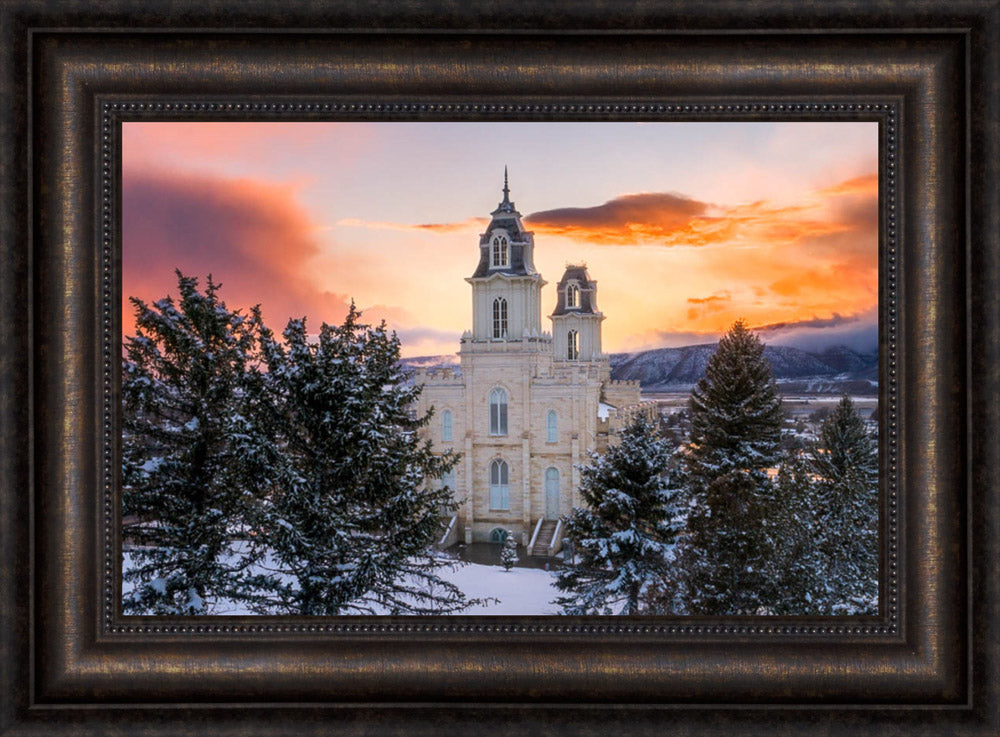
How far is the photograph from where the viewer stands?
245 cm

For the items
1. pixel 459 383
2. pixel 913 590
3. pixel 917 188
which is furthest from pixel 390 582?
pixel 917 188

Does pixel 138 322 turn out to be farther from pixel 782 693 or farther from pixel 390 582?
pixel 782 693

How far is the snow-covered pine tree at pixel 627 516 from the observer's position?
2.54 metres

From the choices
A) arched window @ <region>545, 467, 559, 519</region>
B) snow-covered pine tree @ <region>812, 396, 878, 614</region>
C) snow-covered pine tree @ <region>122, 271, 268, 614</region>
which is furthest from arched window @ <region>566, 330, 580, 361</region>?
snow-covered pine tree @ <region>122, 271, 268, 614</region>

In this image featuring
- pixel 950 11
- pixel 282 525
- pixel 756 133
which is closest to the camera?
pixel 950 11

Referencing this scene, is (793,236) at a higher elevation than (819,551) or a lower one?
higher

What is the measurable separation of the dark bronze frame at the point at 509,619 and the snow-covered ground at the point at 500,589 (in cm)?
8

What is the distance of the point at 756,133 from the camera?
7.94 feet

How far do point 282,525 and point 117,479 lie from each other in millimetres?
702

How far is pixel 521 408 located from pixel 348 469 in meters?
0.88

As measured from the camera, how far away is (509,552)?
2639 millimetres

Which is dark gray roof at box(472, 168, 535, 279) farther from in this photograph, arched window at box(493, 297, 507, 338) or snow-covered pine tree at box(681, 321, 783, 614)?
snow-covered pine tree at box(681, 321, 783, 614)

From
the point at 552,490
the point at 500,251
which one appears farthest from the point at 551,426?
the point at 500,251

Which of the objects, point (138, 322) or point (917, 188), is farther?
point (138, 322)
